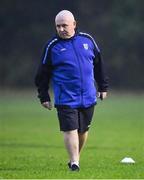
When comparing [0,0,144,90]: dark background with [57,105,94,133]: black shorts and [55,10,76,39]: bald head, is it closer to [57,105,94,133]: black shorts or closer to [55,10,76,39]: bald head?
[57,105,94,133]: black shorts

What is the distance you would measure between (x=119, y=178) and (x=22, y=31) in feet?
152

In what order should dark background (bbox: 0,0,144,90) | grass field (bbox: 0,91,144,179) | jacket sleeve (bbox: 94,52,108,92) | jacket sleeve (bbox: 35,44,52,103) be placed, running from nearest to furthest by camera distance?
grass field (bbox: 0,91,144,179) < jacket sleeve (bbox: 35,44,52,103) < jacket sleeve (bbox: 94,52,108,92) < dark background (bbox: 0,0,144,90)

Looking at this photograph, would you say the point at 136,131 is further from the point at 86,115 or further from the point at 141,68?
the point at 141,68

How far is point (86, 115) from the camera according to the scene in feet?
37.6

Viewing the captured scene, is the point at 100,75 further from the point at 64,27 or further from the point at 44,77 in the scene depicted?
the point at 64,27

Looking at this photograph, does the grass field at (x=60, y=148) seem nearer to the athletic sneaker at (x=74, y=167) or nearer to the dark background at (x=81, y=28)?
the athletic sneaker at (x=74, y=167)

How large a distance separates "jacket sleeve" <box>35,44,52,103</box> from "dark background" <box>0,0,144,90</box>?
41.0 metres

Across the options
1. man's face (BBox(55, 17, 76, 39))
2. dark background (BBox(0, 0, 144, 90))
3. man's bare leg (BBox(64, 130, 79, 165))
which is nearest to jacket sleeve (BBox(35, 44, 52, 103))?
man's face (BBox(55, 17, 76, 39))

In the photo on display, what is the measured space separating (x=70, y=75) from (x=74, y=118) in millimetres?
520

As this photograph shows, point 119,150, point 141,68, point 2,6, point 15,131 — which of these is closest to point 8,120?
point 15,131

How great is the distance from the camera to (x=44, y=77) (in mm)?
11461

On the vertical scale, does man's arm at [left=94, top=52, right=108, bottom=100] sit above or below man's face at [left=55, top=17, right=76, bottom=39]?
below

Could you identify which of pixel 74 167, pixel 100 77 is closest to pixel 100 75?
pixel 100 77

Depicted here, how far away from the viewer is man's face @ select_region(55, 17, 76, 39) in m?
11.1
